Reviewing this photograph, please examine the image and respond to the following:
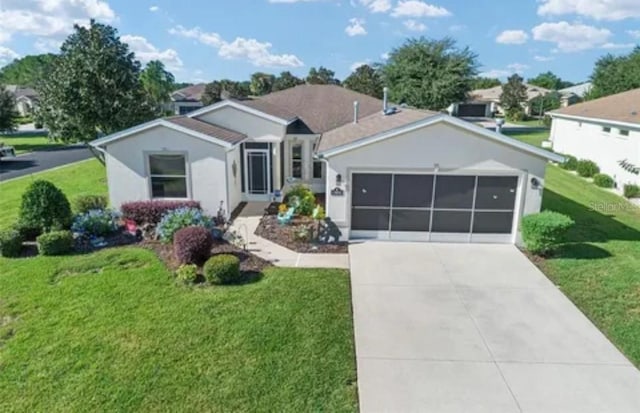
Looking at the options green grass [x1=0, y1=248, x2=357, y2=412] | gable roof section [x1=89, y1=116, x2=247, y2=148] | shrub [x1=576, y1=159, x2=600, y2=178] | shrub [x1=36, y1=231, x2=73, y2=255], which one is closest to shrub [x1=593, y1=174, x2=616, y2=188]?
shrub [x1=576, y1=159, x2=600, y2=178]

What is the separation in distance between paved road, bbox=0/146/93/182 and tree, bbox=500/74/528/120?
62.9 meters

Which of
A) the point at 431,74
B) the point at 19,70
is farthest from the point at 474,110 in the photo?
the point at 19,70

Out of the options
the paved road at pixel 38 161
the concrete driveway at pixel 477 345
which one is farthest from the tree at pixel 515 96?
the concrete driveway at pixel 477 345

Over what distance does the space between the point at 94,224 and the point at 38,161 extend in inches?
959

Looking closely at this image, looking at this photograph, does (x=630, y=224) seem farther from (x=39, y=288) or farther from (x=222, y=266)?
(x=39, y=288)

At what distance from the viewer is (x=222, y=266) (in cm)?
1044

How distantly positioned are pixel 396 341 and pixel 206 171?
33.3 ft

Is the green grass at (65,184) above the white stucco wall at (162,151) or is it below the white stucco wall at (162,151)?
below

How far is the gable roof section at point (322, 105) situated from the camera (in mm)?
21828

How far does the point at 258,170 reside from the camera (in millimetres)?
18609

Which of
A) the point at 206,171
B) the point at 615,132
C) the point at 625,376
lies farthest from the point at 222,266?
the point at 615,132

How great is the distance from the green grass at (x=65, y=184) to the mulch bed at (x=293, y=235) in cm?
990

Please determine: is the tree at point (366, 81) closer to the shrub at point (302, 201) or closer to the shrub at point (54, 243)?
the shrub at point (302, 201)

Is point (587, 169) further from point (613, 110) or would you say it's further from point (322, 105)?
point (322, 105)
